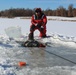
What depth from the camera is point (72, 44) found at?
8281mm

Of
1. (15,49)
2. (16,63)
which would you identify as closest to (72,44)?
(15,49)

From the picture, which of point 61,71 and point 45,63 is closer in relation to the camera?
point 61,71

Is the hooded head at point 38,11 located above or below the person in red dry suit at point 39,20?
above

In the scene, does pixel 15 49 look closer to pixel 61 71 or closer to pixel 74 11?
pixel 61 71

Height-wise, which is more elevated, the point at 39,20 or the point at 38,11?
the point at 38,11

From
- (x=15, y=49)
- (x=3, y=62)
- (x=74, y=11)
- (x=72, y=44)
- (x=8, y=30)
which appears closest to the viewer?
(x=3, y=62)

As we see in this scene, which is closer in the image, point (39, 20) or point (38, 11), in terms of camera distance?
point (38, 11)

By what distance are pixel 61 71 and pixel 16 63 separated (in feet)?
3.72

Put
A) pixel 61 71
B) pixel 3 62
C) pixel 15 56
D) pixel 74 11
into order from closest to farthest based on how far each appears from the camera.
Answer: pixel 61 71 < pixel 3 62 < pixel 15 56 < pixel 74 11

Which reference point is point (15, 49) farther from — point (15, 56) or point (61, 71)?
point (61, 71)

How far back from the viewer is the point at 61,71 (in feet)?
15.5

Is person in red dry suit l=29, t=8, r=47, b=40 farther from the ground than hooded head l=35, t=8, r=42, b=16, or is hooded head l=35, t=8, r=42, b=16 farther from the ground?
hooded head l=35, t=8, r=42, b=16

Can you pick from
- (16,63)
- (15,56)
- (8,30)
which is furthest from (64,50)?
(8,30)

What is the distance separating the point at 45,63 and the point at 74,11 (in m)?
66.8
